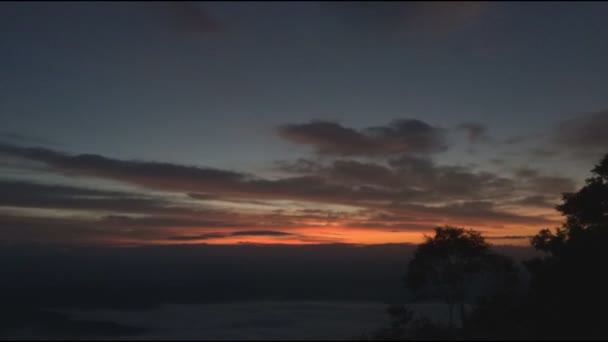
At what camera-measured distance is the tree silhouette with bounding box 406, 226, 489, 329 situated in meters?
37.5

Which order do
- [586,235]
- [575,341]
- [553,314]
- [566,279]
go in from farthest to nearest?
→ [586,235]
[566,279]
[553,314]
[575,341]

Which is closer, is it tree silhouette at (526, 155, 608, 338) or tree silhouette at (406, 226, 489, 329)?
tree silhouette at (526, 155, 608, 338)

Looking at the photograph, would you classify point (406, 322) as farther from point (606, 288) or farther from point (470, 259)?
point (606, 288)

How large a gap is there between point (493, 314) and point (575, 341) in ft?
36.9

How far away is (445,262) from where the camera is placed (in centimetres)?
3809

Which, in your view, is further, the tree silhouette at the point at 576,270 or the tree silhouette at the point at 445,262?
the tree silhouette at the point at 445,262

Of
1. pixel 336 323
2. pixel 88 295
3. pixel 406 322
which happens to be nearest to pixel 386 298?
pixel 336 323

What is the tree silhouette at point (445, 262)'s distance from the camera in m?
37.5

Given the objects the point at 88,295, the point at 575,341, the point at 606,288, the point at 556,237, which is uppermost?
the point at 556,237

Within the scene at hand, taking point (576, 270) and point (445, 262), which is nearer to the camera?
point (576, 270)

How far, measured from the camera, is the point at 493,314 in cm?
2941

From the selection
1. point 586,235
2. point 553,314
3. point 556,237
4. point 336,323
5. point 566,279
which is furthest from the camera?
point 336,323

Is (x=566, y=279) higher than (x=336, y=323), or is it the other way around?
(x=566, y=279)

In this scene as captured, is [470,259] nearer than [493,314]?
No
